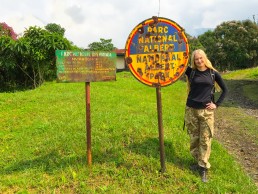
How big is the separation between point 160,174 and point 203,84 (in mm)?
1597

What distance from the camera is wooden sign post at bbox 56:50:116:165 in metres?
4.62

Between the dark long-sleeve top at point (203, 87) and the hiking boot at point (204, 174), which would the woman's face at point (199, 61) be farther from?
the hiking boot at point (204, 174)

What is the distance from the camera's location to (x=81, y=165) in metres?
4.97

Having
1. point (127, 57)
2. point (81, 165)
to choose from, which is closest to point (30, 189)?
point (81, 165)

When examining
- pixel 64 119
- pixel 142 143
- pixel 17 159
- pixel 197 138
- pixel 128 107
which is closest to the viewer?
pixel 197 138

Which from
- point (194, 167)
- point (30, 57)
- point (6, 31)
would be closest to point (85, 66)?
point (194, 167)

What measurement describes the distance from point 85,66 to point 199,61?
1798mm

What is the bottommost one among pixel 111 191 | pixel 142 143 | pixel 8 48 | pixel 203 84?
pixel 111 191

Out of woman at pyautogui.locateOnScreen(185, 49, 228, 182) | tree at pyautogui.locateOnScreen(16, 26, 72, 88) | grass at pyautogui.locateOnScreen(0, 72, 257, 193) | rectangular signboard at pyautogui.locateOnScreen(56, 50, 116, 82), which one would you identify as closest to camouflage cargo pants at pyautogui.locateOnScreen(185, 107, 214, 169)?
woman at pyautogui.locateOnScreen(185, 49, 228, 182)

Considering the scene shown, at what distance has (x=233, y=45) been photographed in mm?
39156

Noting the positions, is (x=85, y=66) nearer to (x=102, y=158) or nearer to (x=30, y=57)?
(x=102, y=158)

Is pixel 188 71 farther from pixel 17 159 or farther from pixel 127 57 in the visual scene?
pixel 17 159

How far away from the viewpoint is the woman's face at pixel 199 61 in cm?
462

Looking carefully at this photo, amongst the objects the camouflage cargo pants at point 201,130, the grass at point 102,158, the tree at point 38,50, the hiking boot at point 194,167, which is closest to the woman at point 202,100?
the camouflage cargo pants at point 201,130
